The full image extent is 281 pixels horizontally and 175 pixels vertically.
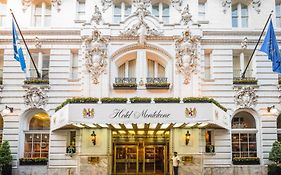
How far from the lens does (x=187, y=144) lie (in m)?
26.3

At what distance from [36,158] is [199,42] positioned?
14.2 m

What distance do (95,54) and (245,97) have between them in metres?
11.2

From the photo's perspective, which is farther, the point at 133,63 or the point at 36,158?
the point at 133,63

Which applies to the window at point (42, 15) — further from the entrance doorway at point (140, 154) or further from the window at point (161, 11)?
the entrance doorway at point (140, 154)

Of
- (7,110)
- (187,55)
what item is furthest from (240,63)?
(7,110)

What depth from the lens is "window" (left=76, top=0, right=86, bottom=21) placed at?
2862 centimetres

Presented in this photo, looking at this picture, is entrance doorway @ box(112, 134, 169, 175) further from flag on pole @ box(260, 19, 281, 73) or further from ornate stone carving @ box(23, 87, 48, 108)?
flag on pole @ box(260, 19, 281, 73)

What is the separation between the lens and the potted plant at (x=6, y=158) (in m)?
25.2

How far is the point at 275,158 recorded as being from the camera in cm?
2558

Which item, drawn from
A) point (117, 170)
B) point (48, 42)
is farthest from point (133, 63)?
point (117, 170)

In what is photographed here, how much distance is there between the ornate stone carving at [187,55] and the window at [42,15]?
33.1 ft

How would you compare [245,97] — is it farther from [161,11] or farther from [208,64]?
[161,11]

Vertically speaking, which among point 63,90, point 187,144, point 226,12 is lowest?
point 187,144

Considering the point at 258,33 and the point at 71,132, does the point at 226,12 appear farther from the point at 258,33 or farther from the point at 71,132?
the point at 71,132
